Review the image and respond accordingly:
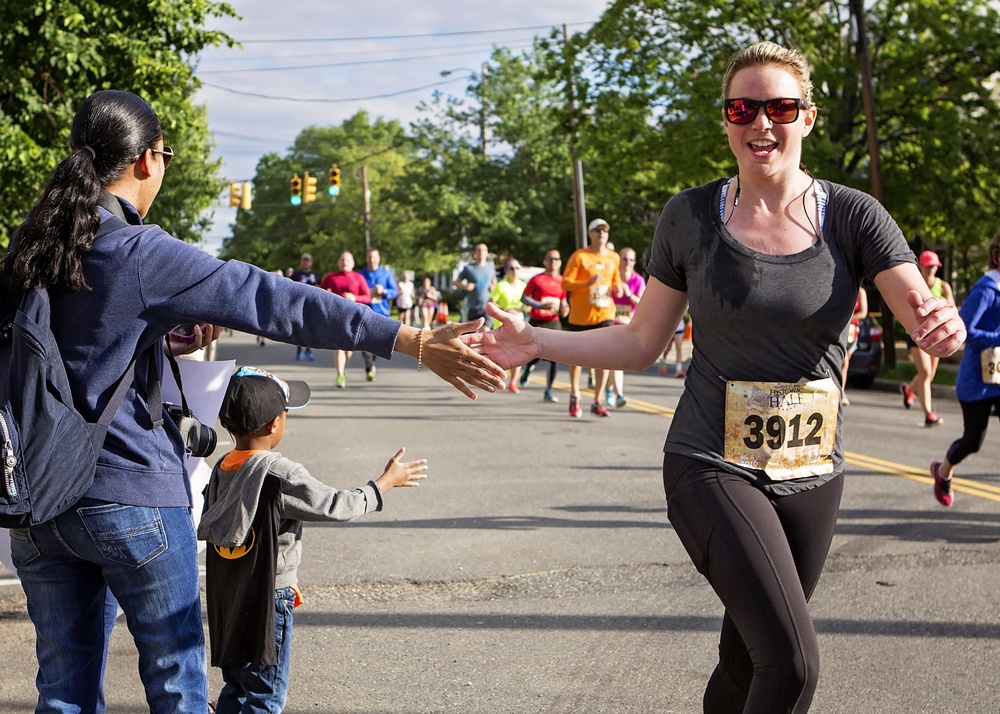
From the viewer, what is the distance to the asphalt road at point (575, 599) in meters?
4.49

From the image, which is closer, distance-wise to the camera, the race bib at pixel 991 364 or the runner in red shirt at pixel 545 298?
the race bib at pixel 991 364

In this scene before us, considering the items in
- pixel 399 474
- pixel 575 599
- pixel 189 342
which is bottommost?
pixel 575 599

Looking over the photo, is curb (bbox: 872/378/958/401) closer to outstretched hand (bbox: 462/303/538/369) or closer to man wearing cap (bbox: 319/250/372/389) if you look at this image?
man wearing cap (bbox: 319/250/372/389)

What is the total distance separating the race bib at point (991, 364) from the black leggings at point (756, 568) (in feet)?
16.1

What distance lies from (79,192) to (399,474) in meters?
1.34

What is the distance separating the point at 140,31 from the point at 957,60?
58.4ft

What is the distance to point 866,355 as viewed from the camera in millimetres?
19594

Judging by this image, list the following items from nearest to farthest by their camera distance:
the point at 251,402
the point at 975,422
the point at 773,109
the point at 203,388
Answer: the point at 773,109 < the point at 251,402 < the point at 203,388 < the point at 975,422

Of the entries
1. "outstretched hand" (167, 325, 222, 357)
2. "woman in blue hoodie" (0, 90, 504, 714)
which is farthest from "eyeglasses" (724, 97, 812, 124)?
"outstretched hand" (167, 325, 222, 357)

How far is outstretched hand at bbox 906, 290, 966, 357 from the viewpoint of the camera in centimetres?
284

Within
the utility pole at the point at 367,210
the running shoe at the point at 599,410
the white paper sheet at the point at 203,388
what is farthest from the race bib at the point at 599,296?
the utility pole at the point at 367,210

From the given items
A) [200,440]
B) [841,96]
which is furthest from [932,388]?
[200,440]

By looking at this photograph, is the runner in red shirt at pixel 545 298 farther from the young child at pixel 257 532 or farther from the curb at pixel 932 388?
the young child at pixel 257 532

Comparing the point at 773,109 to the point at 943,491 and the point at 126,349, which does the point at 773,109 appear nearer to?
the point at 126,349
